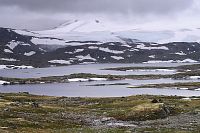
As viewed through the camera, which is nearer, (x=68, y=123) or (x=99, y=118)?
(x=68, y=123)

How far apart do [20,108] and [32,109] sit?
2400 mm

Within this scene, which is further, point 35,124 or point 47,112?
point 47,112

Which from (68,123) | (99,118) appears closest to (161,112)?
(99,118)

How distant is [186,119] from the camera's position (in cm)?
6938

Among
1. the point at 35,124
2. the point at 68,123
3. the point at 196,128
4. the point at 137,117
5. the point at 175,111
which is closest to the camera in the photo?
the point at 196,128

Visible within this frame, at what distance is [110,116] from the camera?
256ft

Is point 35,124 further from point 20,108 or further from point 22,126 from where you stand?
point 20,108

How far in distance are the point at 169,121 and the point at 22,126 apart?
77.8ft

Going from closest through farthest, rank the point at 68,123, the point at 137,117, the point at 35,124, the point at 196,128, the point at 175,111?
the point at 196,128
the point at 35,124
the point at 68,123
the point at 137,117
the point at 175,111

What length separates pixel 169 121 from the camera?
68188 millimetres

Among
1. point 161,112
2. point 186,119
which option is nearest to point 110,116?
point 161,112

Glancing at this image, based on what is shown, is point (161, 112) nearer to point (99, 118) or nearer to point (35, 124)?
point (99, 118)

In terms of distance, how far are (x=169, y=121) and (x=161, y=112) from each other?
8764mm

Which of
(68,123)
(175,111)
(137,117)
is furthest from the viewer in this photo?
(175,111)
